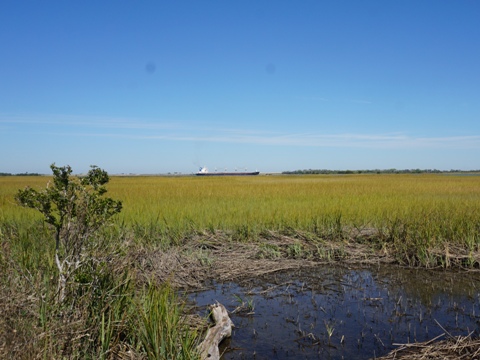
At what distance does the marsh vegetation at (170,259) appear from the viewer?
3666 millimetres

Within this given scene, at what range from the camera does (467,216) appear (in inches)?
391

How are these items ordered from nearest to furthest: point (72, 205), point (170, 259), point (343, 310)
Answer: point (72, 205)
point (343, 310)
point (170, 259)

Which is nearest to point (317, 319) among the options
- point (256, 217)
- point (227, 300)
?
point (227, 300)

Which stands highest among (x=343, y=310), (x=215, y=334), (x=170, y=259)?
(x=170, y=259)

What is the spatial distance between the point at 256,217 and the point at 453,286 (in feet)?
17.1

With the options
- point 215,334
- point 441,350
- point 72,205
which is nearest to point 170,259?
point 72,205

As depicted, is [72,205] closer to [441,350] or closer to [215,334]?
[215,334]

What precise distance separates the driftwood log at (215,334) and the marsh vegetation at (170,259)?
154 millimetres

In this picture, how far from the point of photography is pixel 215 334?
4465 millimetres

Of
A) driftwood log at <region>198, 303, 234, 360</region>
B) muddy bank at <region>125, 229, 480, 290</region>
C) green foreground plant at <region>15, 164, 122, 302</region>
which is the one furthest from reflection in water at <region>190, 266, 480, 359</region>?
green foreground plant at <region>15, 164, 122, 302</region>

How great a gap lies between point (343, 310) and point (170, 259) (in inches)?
127

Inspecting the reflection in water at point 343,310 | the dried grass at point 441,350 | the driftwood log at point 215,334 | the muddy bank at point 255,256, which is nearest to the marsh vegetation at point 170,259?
the muddy bank at point 255,256

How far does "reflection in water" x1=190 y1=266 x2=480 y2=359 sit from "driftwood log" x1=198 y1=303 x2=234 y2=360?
18 centimetres

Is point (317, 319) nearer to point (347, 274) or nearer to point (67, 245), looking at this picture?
point (347, 274)
